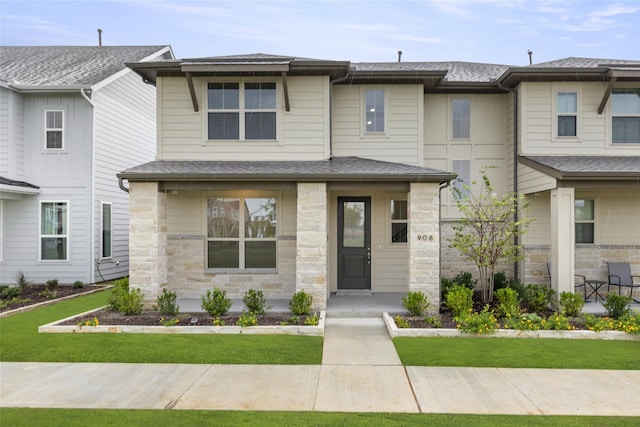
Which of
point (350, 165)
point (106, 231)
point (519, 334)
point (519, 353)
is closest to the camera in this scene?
point (519, 353)

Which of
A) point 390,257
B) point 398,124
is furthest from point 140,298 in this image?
point 398,124

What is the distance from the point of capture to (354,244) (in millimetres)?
10906

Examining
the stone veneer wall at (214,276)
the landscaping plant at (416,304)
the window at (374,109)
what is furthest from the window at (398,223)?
the stone veneer wall at (214,276)

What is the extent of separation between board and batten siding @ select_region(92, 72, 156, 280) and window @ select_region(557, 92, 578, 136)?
12742mm

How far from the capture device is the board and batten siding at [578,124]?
34.8ft

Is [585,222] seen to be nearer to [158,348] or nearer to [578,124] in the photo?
[578,124]

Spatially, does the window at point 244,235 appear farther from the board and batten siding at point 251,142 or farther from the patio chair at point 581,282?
the patio chair at point 581,282

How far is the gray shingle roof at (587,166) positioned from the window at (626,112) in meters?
0.55

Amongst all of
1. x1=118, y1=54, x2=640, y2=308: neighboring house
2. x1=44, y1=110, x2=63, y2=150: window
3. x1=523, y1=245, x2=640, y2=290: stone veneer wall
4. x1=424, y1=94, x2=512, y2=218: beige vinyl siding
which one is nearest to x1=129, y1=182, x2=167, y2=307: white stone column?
x1=118, y1=54, x2=640, y2=308: neighboring house

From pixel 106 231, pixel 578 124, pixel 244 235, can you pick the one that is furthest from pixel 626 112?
pixel 106 231

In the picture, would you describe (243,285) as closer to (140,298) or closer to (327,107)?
(140,298)

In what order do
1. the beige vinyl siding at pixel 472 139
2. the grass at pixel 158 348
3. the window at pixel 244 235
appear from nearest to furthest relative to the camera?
1. the grass at pixel 158 348
2. the window at pixel 244 235
3. the beige vinyl siding at pixel 472 139

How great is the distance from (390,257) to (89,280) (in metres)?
8.77

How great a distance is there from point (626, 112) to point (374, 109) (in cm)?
615
